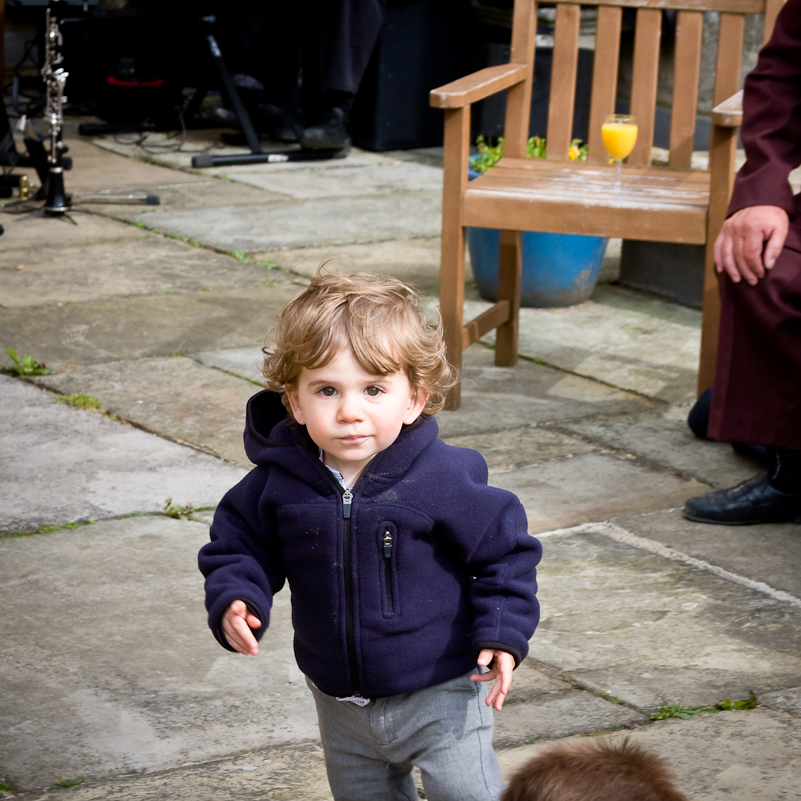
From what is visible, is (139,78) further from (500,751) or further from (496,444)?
(500,751)

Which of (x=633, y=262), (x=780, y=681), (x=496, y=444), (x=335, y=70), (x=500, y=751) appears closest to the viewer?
(x=500, y=751)

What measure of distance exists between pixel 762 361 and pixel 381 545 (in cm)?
181

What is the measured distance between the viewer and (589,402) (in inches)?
157

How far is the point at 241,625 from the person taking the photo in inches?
62.8

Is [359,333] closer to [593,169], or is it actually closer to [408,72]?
[593,169]

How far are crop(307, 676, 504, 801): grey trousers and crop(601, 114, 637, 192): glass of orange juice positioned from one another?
250 cm

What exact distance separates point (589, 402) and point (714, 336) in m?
0.46

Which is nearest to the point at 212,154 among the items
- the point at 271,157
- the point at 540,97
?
the point at 271,157

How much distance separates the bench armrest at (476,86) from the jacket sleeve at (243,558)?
2162 mm

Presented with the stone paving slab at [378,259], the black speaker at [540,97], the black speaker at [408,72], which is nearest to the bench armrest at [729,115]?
the stone paving slab at [378,259]

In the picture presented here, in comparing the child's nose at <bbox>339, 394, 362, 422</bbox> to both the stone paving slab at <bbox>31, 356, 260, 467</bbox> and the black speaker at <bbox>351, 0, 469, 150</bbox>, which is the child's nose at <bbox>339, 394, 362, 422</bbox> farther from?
the black speaker at <bbox>351, 0, 469, 150</bbox>

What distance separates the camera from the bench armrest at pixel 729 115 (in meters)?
3.46

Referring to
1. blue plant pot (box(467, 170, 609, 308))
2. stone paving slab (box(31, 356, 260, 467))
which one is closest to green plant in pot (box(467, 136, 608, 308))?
blue plant pot (box(467, 170, 609, 308))

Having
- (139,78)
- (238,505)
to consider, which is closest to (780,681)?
(238,505)
